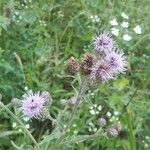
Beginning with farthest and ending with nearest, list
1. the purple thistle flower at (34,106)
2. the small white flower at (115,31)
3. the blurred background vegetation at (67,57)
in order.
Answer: the small white flower at (115,31), the blurred background vegetation at (67,57), the purple thistle flower at (34,106)

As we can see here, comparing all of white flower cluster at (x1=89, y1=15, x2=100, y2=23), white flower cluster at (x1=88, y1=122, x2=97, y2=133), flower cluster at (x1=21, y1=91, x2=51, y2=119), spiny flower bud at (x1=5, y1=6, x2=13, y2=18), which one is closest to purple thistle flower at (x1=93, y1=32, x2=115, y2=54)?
flower cluster at (x1=21, y1=91, x2=51, y2=119)

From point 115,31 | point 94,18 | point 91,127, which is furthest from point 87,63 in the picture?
point 94,18

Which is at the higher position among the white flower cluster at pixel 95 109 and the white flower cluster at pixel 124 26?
the white flower cluster at pixel 124 26

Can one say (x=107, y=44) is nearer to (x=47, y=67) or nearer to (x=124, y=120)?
(x=124, y=120)

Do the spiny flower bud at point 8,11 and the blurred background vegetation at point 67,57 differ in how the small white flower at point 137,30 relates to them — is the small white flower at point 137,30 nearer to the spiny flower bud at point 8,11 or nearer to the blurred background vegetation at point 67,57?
the blurred background vegetation at point 67,57

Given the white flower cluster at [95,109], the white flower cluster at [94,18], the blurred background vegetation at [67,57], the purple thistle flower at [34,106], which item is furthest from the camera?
the white flower cluster at [94,18]

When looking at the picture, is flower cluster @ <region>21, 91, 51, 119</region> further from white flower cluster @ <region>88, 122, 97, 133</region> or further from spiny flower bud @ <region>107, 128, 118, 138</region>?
white flower cluster @ <region>88, 122, 97, 133</region>

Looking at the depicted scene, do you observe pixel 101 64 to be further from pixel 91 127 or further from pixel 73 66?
pixel 91 127

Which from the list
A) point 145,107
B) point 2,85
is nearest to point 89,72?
point 2,85

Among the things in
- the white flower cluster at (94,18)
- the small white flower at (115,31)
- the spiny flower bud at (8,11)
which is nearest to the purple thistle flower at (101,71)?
the spiny flower bud at (8,11)

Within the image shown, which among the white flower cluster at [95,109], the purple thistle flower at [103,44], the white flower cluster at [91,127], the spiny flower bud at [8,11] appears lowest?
the white flower cluster at [91,127]
